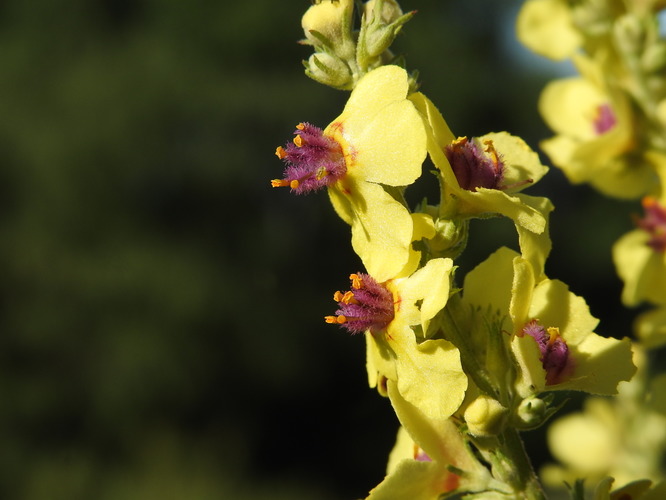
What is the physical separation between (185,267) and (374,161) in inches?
765

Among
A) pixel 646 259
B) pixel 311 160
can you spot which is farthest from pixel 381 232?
pixel 646 259

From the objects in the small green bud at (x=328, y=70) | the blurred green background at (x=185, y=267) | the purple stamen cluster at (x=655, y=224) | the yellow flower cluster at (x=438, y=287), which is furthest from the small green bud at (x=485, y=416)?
the blurred green background at (x=185, y=267)

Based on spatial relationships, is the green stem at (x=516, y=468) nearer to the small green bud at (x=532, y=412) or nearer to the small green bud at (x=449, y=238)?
the small green bud at (x=532, y=412)

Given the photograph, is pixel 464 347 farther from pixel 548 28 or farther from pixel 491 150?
pixel 548 28

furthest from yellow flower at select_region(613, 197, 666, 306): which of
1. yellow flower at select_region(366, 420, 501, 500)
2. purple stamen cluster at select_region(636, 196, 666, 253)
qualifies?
yellow flower at select_region(366, 420, 501, 500)

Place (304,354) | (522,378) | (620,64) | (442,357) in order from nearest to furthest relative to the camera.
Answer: (442,357)
(522,378)
(620,64)
(304,354)

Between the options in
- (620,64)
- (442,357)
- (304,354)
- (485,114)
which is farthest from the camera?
(485,114)

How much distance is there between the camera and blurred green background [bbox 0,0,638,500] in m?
20.2

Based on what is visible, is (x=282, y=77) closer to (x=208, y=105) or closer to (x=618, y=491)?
(x=208, y=105)

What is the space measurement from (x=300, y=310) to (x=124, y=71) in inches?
279

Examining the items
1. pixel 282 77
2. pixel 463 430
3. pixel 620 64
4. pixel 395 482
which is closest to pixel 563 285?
pixel 463 430

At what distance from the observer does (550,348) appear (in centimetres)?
145

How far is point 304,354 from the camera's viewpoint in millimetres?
21562

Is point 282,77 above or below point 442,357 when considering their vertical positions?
below
